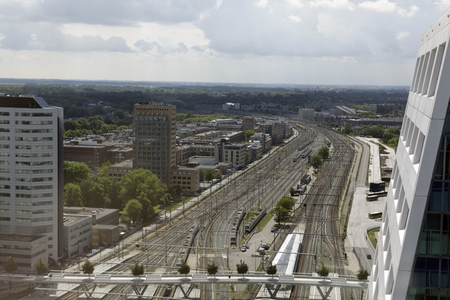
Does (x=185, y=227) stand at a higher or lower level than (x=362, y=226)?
lower

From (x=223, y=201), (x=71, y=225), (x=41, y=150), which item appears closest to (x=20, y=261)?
(x=71, y=225)

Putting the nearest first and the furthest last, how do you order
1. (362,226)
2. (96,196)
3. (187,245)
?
(187,245) → (362,226) → (96,196)

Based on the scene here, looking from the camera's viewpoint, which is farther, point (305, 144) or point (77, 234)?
point (305, 144)

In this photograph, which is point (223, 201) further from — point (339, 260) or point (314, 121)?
point (314, 121)

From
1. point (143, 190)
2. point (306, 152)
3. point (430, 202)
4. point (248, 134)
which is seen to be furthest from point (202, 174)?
point (430, 202)

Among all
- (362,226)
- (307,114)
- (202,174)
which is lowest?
(202,174)

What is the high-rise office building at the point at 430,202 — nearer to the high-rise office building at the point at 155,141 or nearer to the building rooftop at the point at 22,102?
the building rooftop at the point at 22,102

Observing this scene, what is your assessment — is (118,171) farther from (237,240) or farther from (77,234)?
(237,240)
